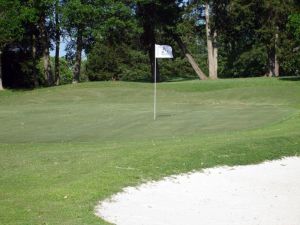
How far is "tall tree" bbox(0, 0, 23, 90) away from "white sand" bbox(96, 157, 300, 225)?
35.6 m

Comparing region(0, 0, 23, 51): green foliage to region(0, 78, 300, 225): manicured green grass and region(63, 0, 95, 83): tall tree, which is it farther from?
region(0, 78, 300, 225): manicured green grass

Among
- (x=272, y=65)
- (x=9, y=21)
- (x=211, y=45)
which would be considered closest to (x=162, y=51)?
(x=9, y=21)

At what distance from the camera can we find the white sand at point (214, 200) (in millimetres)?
8305

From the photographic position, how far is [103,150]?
14.5m

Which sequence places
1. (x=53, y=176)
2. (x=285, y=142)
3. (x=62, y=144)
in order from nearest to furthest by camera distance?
(x=53, y=176), (x=285, y=142), (x=62, y=144)

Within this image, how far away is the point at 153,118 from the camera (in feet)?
74.1

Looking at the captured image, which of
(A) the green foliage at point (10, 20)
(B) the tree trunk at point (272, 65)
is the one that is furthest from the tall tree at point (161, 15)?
(A) the green foliage at point (10, 20)

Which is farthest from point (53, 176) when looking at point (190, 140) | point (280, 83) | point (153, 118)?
point (280, 83)

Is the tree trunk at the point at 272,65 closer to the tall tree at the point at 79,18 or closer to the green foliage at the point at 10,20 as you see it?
the tall tree at the point at 79,18

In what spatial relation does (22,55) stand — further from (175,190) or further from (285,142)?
(175,190)

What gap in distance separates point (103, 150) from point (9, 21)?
33.2 meters

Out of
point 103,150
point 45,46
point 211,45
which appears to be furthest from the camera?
point 211,45

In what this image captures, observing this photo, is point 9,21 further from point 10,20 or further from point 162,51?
point 162,51

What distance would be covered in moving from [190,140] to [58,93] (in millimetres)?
26293
